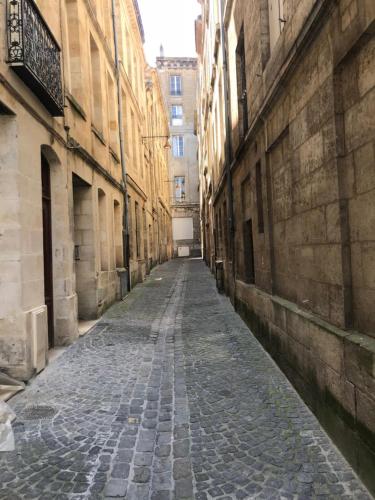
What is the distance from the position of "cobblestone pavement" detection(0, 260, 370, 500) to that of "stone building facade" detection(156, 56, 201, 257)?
120 ft

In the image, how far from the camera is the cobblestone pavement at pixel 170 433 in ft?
8.74

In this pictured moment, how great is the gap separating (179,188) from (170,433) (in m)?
42.6

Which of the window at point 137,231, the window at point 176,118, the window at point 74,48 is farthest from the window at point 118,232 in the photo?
the window at point 176,118

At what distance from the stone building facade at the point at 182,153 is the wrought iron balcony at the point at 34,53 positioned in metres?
35.4

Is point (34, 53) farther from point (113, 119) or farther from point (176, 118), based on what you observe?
point (176, 118)

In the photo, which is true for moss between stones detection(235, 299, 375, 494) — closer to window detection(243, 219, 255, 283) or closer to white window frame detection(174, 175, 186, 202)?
window detection(243, 219, 255, 283)

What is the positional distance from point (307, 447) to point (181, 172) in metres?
43.4

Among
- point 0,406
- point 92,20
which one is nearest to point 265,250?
point 0,406

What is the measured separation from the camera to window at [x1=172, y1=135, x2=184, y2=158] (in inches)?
1802

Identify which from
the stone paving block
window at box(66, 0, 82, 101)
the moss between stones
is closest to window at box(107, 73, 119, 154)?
window at box(66, 0, 82, 101)

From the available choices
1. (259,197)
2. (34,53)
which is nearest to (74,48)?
(34,53)

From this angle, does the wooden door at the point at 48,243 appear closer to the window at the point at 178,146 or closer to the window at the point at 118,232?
the window at the point at 118,232

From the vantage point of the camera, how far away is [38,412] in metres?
3.90

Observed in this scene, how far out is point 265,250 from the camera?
621 centimetres
